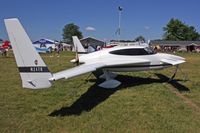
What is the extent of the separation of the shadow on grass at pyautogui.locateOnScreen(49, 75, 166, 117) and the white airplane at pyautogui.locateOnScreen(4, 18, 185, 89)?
588mm

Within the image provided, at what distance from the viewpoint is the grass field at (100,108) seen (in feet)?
23.4

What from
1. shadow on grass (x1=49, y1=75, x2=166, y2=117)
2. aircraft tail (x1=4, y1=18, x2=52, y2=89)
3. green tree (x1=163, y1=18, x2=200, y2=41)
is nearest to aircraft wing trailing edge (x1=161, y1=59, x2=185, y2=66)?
shadow on grass (x1=49, y1=75, x2=166, y2=117)

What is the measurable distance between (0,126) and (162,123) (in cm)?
375

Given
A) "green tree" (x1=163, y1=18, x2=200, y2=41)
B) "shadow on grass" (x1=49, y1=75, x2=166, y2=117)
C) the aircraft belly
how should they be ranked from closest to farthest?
"shadow on grass" (x1=49, y1=75, x2=166, y2=117)
the aircraft belly
"green tree" (x1=163, y1=18, x2=200, y2=41)

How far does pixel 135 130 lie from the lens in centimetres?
688

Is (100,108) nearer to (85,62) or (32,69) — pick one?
(32,69)

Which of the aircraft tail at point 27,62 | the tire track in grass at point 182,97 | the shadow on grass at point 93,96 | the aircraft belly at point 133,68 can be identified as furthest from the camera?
the aircraft belly at point 133,68

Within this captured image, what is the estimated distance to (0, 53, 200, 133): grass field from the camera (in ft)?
23.4

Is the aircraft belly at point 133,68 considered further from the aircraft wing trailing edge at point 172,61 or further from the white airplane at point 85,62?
the aircraft wing trailing edge at point 172,61

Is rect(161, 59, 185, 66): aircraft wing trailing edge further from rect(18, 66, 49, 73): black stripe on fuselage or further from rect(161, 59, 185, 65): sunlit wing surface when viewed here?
rect(18, 66, 49, 73): black stripe on fuselage

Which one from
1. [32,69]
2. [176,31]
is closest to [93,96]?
[32,69]

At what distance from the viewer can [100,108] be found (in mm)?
8969

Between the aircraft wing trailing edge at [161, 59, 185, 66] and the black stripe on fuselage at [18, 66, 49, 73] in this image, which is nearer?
the black stripe on fuselage at [18, 66, 49, 73]

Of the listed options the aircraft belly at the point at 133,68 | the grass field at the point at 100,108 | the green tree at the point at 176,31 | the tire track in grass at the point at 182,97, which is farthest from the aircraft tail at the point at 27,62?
the green tree at the point at 176,31
